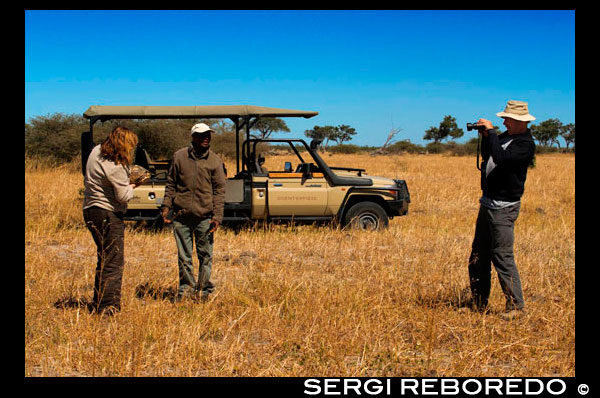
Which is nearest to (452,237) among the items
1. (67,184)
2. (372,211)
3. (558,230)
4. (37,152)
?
(372,211)

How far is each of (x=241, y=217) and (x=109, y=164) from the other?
15.0 feet

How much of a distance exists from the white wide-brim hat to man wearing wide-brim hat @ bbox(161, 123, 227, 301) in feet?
8.88

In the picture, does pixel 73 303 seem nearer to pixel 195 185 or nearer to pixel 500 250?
pixel 195 185

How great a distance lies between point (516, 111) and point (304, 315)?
258 cm

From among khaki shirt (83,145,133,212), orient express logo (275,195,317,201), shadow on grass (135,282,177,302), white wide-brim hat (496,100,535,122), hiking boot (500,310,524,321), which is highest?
white wide-brim hat (496,100,535,122)

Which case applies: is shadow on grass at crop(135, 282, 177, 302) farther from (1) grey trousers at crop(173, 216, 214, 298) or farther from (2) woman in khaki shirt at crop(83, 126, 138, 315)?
(2) woman in khaki shirt at crop(83, 126, 138, 315)

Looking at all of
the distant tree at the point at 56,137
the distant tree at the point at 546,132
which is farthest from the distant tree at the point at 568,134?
the distant tree at the point at 56,137

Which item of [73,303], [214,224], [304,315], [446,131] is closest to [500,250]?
[304,315]

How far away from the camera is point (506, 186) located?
4.98m

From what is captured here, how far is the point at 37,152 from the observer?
22969mm

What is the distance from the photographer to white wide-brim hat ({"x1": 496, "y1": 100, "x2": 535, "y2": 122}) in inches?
192

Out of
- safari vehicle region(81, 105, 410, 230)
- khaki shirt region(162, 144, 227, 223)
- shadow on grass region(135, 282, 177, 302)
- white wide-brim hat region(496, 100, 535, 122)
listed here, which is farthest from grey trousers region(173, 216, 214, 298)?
safari vehicle region(81, 105, 410, 230)

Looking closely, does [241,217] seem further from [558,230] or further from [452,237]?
[558,230]

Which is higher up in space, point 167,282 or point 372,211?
point 372,211
